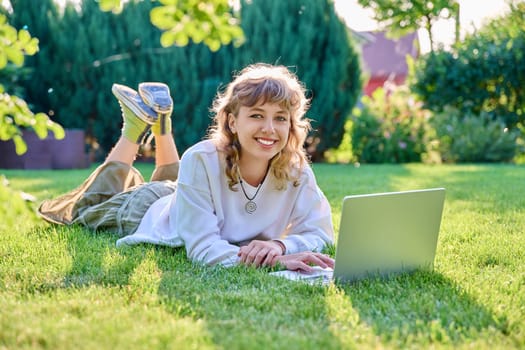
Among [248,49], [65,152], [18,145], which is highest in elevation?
[248,49]

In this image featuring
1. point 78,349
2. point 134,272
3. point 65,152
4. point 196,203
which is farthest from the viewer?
point 65,152

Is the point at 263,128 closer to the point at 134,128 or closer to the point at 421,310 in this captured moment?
the point at 421,310

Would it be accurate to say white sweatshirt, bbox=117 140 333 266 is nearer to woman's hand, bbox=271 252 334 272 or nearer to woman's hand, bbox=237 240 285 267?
woman's hand, bbox=237 240 285 267

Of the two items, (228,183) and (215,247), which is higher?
(228,183)

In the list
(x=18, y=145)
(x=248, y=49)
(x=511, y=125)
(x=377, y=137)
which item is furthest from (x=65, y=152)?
(x=18, y=145)

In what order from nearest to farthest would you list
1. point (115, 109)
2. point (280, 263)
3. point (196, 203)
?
1. point (280, 263)
2. point (196, 203)
3. point (115, 109)

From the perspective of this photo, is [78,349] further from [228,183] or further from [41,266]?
[228,183]

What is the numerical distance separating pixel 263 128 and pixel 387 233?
692 millimetres

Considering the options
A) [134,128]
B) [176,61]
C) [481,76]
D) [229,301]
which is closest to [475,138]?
[481,76]

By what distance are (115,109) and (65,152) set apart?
116 centimetres

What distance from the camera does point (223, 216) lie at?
295 cm

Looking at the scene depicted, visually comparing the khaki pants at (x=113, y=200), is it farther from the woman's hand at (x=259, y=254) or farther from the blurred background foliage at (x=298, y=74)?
the blurred background foliage at (x=298, y=74)

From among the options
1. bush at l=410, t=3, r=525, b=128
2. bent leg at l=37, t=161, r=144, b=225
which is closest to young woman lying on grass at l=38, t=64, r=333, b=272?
bent leg at l=37, t=161, r=144, b=225

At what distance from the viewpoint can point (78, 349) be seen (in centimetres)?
161
